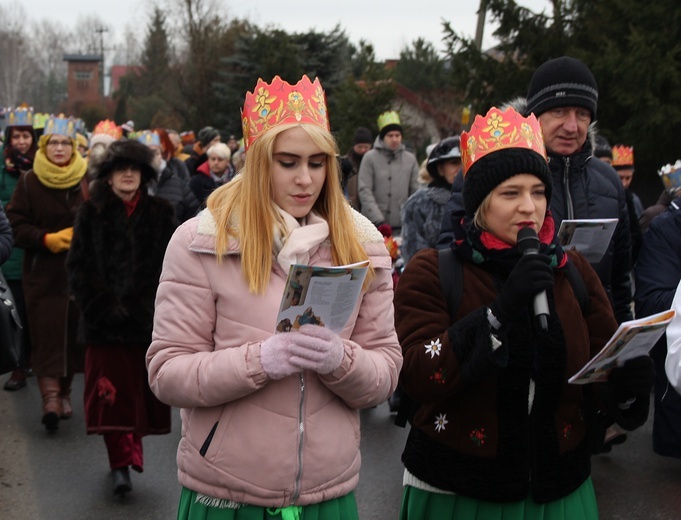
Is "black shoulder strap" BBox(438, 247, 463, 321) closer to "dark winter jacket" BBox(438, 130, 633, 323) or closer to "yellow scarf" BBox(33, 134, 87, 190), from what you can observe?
"dark winter jacket" BBox(438, 130, 633, 323)

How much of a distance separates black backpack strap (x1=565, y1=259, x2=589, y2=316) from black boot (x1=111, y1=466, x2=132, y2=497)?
3.58m

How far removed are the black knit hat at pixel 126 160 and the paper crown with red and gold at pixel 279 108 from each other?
10.2ft

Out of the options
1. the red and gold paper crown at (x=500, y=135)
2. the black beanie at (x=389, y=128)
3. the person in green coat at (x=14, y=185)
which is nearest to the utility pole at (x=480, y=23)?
the black beanie at (x=389, y=128)

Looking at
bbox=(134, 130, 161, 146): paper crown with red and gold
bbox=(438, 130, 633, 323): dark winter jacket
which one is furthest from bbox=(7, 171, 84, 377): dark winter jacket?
bbox=(438, 130, 633, 323): dark winter jacket

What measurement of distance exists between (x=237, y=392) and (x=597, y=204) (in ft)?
8.05

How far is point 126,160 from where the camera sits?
20.6 feet

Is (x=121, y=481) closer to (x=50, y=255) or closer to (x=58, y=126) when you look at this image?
(x=50, y=255)

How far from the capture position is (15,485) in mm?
6453

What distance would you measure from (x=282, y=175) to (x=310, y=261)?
28cm

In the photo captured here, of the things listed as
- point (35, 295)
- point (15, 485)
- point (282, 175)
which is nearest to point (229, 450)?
point (282, 175)

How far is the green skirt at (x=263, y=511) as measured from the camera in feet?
10.2

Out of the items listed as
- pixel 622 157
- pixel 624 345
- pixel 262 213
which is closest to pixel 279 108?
pixel 262 213

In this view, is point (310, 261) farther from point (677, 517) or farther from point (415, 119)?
point (415, 119)

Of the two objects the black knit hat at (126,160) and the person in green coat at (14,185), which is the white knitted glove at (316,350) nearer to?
the black knit hat at (126,160)
